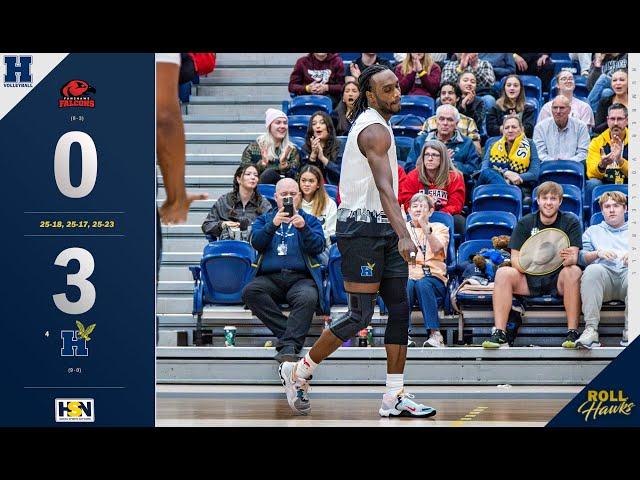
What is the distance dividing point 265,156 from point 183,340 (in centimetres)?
164

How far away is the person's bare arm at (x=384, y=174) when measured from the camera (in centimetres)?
709

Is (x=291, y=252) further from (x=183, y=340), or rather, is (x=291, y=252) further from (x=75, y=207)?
(x=75, y=207)

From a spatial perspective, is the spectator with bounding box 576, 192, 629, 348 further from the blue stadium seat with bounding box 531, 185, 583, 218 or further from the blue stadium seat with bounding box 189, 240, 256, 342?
the blue stadium seat with bounding box 189, 240, 256, 342

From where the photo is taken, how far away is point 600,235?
9594mm

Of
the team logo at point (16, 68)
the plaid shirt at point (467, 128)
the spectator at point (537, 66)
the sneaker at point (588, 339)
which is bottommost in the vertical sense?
the sneaker at point (588, 339)

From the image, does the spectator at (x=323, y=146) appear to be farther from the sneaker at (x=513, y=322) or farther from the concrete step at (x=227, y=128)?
the sneaker at (x=513, y=322)

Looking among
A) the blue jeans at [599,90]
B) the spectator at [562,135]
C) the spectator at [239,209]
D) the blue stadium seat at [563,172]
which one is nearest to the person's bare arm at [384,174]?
the spectator at [239,209]

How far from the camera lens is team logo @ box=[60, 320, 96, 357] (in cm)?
696

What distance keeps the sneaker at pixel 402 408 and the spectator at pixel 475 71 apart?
4.67 m

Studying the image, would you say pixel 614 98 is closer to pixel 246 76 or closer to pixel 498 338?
pixel 498 338

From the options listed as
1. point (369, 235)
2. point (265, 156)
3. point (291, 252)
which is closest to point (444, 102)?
point (265, 156)

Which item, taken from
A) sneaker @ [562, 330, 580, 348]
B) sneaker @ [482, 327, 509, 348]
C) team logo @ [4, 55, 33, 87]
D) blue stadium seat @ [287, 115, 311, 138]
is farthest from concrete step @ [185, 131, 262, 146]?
team logo @ [4, 55, 33, 87]

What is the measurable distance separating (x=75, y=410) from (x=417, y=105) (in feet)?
17.8

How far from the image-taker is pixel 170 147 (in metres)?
6.91
